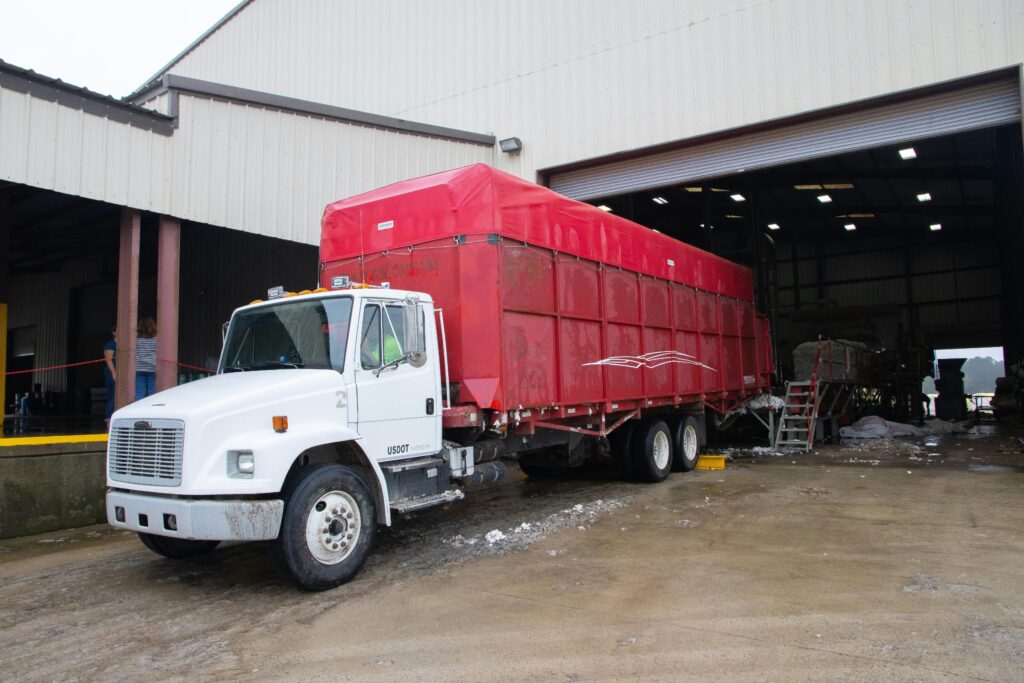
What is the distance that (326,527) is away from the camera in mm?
5129

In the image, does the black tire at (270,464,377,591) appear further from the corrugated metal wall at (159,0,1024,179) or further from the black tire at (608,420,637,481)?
the corrugated metal wall at (159,0,1024,179)

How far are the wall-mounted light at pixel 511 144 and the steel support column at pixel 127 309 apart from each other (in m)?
7.25

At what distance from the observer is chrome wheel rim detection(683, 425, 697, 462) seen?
10773 mm

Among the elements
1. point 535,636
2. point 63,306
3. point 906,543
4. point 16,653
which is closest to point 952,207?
point 906,543

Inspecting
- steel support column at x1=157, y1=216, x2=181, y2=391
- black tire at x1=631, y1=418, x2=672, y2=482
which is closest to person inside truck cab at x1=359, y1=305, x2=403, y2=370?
steel support column at x1=157, y1=216, x2=181, y2=391

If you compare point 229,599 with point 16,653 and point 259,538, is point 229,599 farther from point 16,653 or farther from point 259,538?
point 16,653

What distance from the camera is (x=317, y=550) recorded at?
16.6 feet

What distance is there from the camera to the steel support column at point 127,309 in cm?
891

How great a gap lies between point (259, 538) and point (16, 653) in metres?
1.51

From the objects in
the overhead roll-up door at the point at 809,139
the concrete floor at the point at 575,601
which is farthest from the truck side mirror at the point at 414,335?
the overhead roll-up door at the point at 809,139

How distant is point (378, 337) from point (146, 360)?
543 centimetres

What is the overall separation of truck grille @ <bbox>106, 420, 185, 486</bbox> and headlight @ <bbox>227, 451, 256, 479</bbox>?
0.34m

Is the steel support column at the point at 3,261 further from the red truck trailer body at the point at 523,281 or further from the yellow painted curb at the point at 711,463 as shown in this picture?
the yellow painted curb at the point at 711,463

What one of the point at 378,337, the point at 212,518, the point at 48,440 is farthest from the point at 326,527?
the point at 48,440
